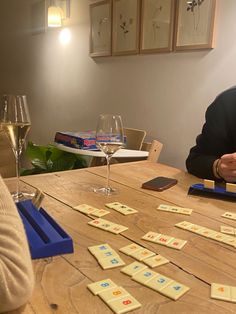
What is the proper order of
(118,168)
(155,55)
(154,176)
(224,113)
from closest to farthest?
(154,176)
(118,168)
(224,113)
(155,55)

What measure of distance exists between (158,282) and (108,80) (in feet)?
8.77

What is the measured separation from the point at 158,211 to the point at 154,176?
359 millimetres

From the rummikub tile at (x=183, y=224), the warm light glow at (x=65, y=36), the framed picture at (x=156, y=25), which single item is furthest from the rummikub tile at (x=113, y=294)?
the warm light glow at (x=65, y=36)

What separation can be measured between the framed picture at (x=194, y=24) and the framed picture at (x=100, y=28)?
0.75 m

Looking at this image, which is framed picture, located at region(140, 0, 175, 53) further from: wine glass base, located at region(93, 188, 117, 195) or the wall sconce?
wine glass base, located at region(93, 188, 117, 195)

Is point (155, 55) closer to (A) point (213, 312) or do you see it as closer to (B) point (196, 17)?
(B) point (196, 17)

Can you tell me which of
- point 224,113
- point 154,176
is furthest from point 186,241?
point 224,113

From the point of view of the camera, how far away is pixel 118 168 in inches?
51.5

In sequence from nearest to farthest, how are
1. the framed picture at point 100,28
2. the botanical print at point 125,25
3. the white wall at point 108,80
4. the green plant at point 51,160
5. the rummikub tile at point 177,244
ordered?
the rummikub tile at point 177,244
the white wall at point 108,80
the green plant at point 51,160
the botanical print at point 125,25
the framed picture at point 100,28

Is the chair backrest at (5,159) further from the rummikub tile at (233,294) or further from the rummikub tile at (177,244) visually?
the rummikub tile at (233,294)

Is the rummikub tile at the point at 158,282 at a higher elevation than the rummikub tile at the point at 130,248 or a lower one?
higher

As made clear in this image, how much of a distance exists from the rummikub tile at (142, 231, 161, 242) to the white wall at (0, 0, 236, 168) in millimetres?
1670

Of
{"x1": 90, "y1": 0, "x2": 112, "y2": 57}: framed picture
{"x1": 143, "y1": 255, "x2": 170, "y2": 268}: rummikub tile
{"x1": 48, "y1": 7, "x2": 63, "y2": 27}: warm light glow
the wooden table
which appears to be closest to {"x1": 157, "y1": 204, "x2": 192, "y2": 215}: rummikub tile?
the wooden table

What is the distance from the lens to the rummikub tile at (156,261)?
573 mm
